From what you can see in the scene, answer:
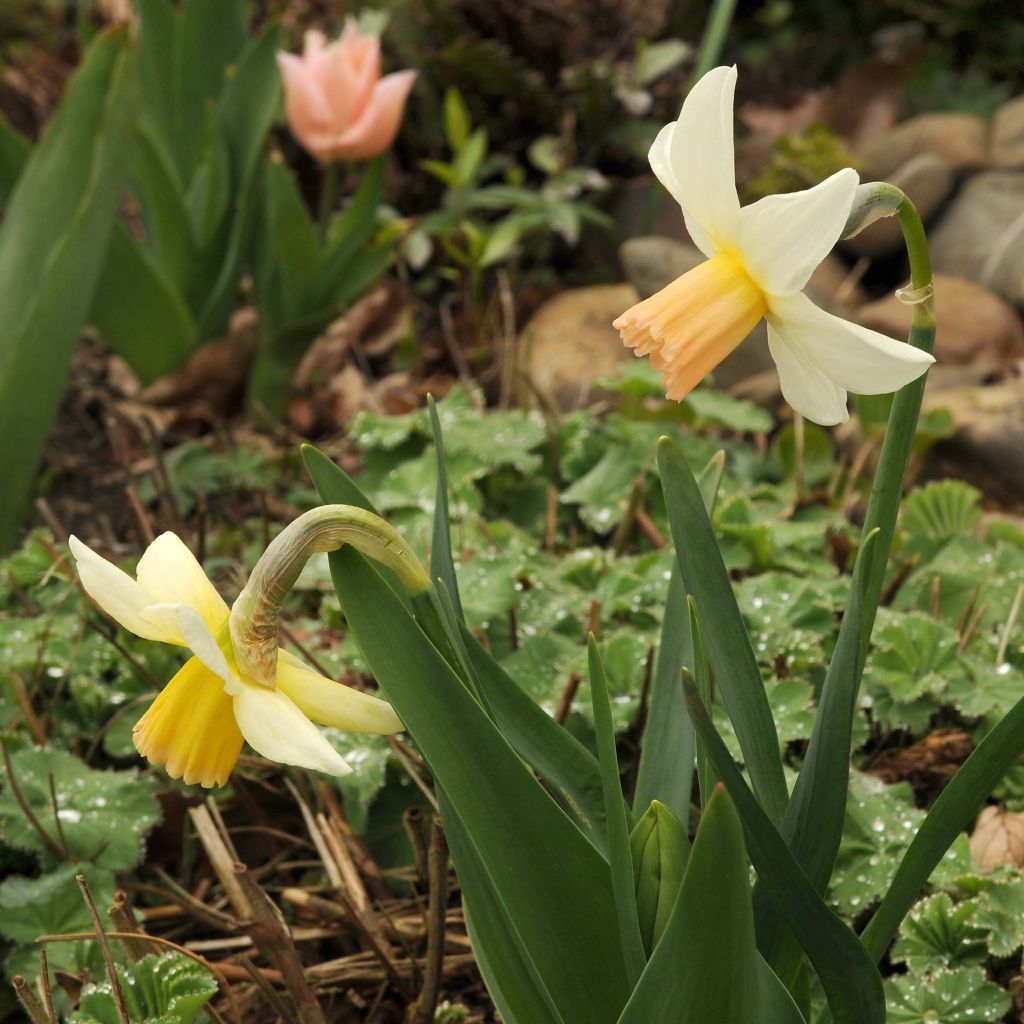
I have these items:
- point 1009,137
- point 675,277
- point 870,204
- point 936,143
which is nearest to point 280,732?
point 870,204

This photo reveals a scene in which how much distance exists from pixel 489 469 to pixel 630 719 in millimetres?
617

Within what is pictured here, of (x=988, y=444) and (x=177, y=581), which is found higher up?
(x=177, y=581)

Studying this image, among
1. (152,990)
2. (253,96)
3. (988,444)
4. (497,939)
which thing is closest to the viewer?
(497,939)

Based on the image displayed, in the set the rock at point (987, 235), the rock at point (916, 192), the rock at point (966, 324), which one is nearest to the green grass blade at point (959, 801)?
the rock at point (966, 324)

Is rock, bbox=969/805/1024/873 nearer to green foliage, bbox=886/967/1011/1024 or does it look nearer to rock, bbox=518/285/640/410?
green foliage, bbox=886/967/1011/1024

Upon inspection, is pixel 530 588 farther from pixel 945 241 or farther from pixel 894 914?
pixel 945 241

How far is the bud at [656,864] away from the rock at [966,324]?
1842 millimetres

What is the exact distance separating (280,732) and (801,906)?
33cm

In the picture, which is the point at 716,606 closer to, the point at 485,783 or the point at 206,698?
the point at 485,783

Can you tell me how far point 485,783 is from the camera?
2.38ft

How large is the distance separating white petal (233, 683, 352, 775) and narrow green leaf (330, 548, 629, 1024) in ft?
0.27

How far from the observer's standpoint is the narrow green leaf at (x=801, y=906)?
669 millimetres

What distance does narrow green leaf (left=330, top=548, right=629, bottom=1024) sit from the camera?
72cm

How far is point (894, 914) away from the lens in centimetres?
79
